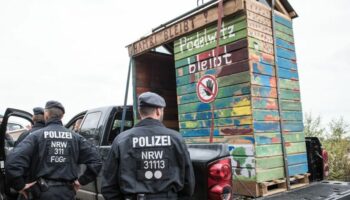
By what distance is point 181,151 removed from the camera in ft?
8.82

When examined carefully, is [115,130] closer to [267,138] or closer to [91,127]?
[91,127]

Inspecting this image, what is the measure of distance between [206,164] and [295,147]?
6.85 feet

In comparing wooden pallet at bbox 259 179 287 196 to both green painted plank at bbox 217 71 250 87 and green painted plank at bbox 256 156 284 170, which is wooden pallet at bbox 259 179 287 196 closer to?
green painted plank at bbox 256 156 284 170

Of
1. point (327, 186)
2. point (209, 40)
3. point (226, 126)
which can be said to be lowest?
point (327, 186)

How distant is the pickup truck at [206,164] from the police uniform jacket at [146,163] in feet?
1.02

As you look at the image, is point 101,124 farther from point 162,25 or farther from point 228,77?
point 228,77

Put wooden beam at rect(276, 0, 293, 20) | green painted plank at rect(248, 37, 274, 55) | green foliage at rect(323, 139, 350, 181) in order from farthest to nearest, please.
Answer: green foliage at rect(323, 139, 350, 181), wooden beam at rect(276, 0, 293, 20), green painted plank at rect(248, 37, 274, 55)

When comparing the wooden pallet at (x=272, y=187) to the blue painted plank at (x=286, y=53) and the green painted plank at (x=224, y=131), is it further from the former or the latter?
the blue painted plank at (x=286, y=53)

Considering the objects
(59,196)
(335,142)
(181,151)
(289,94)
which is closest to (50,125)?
(59,196)

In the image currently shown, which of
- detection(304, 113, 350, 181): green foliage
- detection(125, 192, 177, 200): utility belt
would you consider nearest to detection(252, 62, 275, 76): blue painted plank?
detection(125, 192, 177, 200): utility belt

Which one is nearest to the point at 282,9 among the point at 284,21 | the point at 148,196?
the point at 284,21

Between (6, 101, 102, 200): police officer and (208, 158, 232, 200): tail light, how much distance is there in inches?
57.9

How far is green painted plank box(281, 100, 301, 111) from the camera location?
446 cm

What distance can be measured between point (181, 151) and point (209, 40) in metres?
2.19
